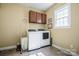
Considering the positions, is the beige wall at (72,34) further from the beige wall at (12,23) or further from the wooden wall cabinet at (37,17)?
the beige wall at (12,23)

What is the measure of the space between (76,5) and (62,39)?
0.63 m

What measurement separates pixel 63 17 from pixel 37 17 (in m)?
0.47

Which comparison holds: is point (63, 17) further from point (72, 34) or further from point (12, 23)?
point (12, 23)

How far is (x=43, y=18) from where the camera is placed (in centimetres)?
133

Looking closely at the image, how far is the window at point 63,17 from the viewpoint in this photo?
1.22m

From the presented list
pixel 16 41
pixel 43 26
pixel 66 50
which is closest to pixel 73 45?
pixel 66 50

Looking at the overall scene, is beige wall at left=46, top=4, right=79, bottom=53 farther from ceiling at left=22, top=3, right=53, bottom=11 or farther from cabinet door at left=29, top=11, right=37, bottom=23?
cabinet door at left=29, top=11, right=37, bottom=23

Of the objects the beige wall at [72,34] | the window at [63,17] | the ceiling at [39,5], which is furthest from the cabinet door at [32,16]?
the window at [63,17]

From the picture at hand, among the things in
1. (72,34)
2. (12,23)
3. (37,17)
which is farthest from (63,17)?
(12,23)

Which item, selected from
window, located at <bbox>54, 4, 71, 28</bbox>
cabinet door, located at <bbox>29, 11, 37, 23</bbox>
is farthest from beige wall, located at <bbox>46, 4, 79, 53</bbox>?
cabinet door, located at <bbox>29, 11, 37, 23</bbox>

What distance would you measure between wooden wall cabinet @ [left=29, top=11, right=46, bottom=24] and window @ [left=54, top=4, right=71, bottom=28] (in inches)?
9.5

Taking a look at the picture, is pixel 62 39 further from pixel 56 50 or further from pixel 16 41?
pixel 16 41

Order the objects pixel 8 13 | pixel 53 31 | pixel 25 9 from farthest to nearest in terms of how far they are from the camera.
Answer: pixel 53 31 < pixel 25 9 < pixel 8 13

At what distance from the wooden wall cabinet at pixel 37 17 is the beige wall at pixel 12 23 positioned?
0.07m
